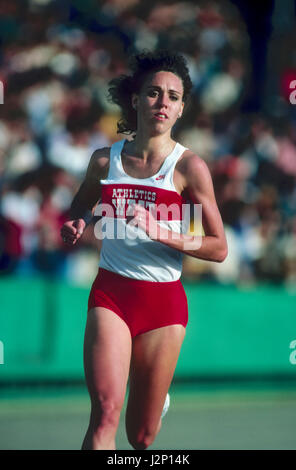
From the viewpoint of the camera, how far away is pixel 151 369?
13.5 ft

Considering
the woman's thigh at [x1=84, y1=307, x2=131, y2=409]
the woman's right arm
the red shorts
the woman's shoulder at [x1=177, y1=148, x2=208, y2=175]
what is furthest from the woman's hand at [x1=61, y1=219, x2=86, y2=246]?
the woman's shoulder at [x1=177, y1=148, x2=208, y2=175]

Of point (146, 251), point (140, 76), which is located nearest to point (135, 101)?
point (140, 76)

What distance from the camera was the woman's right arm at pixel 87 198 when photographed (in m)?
4.14

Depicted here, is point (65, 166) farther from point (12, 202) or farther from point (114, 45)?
point (114, 45)

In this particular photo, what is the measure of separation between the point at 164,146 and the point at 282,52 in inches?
296

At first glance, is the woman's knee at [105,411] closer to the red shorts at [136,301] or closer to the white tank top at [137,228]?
the red shorts at [136,301]

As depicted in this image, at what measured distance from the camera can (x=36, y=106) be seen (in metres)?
9.35

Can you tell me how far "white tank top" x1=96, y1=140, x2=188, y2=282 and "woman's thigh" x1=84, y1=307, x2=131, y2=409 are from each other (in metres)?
0.29

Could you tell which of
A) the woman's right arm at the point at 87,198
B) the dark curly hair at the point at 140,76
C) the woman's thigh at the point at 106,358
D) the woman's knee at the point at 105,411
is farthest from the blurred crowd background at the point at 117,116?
the woman's knee at the point at 105,411

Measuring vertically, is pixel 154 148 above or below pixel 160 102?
below

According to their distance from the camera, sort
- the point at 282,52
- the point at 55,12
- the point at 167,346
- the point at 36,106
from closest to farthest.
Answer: the point at 167,346 < the point at 36,106 < the point at 55,12 < the point at 282,52

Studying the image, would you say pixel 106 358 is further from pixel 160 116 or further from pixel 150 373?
pixel 160 116

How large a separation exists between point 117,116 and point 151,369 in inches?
246
